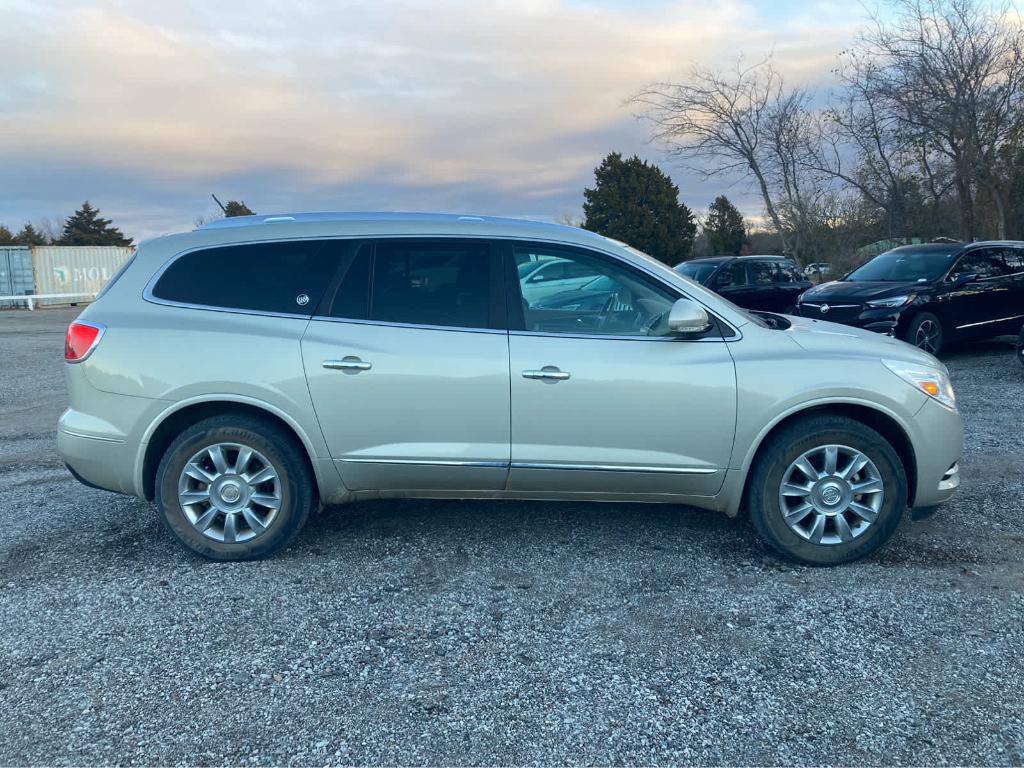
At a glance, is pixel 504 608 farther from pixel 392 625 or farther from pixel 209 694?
pixel 209 694

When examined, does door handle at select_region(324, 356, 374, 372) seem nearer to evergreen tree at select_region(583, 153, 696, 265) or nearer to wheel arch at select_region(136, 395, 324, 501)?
wheel arch at select_region(136, 395, 324, 501)

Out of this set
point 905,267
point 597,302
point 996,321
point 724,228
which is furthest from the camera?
point 724,228

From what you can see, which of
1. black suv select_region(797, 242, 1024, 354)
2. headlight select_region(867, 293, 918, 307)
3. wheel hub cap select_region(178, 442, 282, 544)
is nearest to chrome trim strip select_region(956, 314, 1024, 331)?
black suv select_region(797, 242, 1024, 354)

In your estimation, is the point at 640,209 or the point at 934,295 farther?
the point at 640,209

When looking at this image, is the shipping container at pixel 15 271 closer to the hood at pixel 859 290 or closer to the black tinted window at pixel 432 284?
the hood at pixel 859 290

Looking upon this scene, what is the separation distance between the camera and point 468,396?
3.97m

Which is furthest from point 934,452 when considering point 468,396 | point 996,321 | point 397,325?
point 996,321

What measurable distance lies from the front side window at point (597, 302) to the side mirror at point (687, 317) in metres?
0.13

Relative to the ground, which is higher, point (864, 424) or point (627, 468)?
point (864, 424)

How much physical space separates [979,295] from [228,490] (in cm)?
1100

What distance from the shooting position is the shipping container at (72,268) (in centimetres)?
3528

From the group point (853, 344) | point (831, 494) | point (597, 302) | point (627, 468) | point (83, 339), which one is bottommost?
point (831, 494)

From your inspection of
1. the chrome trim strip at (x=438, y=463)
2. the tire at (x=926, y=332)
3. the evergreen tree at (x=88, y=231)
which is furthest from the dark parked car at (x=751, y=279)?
the evergreen tree at (x=88, y=231)

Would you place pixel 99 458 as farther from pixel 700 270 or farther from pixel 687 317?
pixel 700 270
